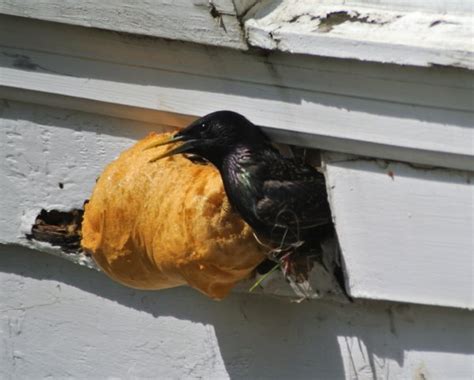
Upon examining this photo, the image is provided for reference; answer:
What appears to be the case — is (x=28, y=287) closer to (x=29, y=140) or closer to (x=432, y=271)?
(x=29, y=140)

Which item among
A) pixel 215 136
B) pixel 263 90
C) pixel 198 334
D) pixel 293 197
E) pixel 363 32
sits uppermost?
pixel 363 32

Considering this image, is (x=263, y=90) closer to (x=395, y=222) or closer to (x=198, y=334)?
(x=395, y=222)

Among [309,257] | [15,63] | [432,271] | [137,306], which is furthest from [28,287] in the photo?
[432,271]

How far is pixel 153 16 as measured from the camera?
→ 3465 mm

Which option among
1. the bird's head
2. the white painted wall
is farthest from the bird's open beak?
the white painted wall

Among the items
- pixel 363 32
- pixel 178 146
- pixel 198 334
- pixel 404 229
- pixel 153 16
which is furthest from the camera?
pixel 198 334

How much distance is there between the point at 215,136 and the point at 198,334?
0.76 metres

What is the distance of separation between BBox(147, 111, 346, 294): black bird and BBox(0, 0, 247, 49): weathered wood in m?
0.21

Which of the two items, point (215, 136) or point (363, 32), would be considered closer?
point (363, 32)

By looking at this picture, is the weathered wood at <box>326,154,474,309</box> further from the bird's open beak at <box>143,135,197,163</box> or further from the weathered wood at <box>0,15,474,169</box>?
the bird's open beak at <box>143,135,197,163</box>

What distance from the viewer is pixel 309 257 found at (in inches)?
142

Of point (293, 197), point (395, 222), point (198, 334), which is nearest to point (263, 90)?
point (293, 197)

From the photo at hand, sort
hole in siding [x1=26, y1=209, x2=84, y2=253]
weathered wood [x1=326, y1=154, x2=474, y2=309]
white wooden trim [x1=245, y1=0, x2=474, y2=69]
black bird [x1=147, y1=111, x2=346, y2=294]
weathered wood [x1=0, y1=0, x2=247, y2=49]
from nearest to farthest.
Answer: white wooden trim [x1=245, y1=0, x2=474, y2=69]
weathered wood [x1=326, y1=154, x2=474, y2=309]
weathered wood [x1=0, y1=0, x2=247, y2=49]
black bird [x1=147, y1=111, x2=346, y2=294]
hole in siding [x1=26, y1=209, x2=84, y2=253]

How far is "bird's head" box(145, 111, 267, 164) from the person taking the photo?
3445 mm
